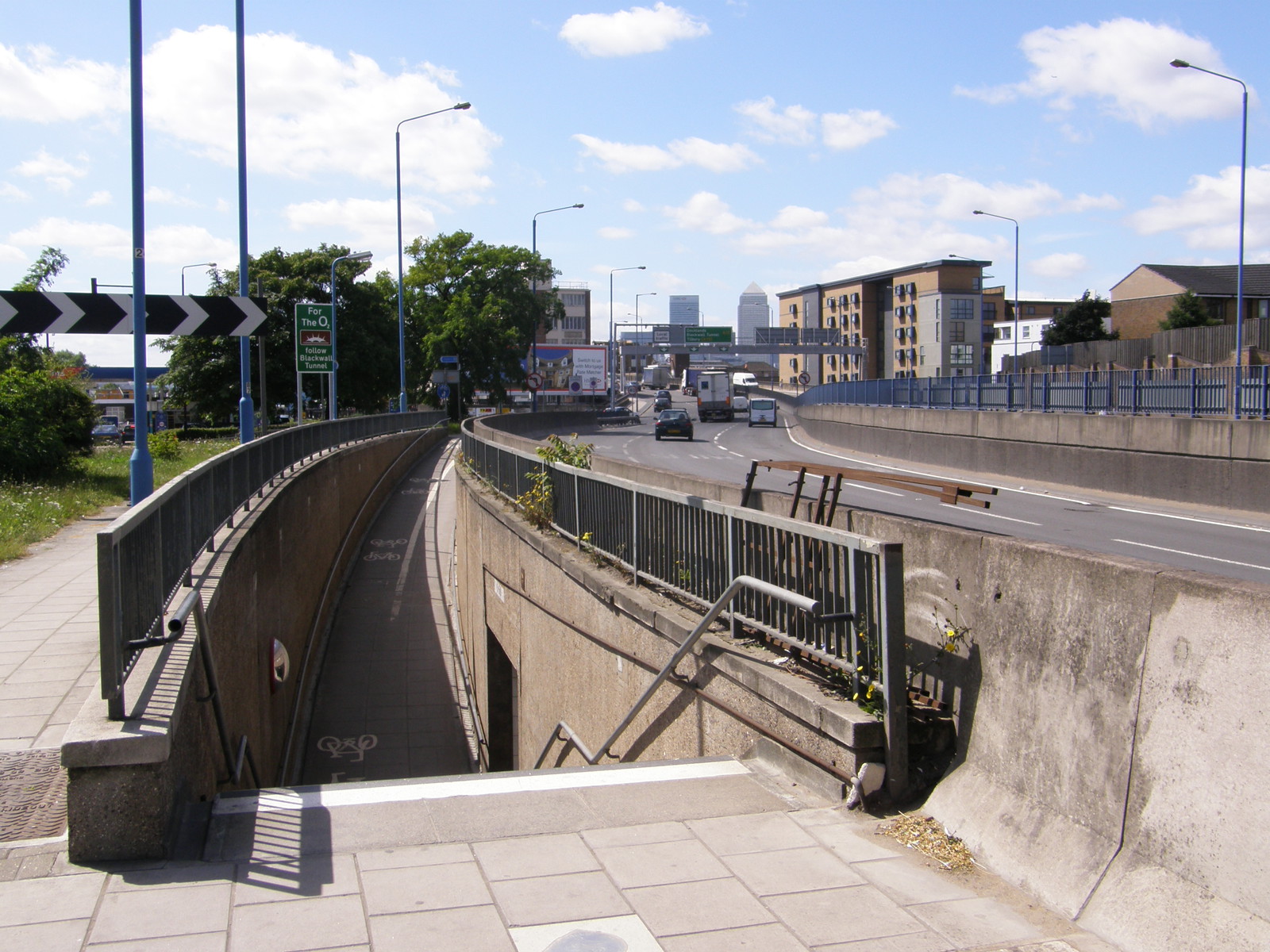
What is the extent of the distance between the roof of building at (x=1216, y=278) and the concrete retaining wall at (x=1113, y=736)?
70853 mm

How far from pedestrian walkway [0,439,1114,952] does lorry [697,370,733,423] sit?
66.9m

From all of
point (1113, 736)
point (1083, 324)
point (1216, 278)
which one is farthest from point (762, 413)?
point (1113, 736)

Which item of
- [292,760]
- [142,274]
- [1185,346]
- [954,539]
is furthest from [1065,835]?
[1185,346]

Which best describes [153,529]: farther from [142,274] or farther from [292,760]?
[292,760]

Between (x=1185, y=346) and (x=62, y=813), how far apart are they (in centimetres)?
4954

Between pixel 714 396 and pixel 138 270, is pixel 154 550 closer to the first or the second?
pixel 138 270

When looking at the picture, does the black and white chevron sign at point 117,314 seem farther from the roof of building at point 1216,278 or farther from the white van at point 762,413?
the roof of building at point 1216,278

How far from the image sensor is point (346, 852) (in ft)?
15.4

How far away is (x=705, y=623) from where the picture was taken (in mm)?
6527

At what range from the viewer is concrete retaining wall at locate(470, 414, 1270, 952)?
143 inches

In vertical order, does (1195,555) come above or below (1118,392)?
below

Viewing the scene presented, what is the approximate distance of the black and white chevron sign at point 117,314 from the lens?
354 inches

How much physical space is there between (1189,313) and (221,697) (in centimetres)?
6590

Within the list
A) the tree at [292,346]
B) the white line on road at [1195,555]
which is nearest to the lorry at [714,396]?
the tree at [292,346]
